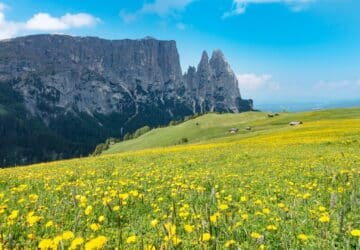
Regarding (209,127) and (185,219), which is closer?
(185,219)

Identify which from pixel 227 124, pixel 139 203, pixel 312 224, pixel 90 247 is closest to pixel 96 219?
pixel 139 203

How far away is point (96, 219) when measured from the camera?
27.7ft

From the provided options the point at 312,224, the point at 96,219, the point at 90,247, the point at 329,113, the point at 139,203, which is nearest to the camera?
the point at 90,247

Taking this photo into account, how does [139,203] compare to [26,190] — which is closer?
[139,203]

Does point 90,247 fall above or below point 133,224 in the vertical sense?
above

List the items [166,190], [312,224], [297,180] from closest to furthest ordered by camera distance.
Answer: [312,224] < [166,190] < [297,180]

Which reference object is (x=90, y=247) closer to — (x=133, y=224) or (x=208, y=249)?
(x=208, y=249)

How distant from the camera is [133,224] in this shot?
8234 mm

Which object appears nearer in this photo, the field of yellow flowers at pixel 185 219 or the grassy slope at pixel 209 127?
the field of yellow flowers at pixel 185 219

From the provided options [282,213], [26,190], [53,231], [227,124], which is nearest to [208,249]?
[282,213]

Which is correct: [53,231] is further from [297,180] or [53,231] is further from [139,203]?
[297,180]

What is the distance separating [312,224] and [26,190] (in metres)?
8.97

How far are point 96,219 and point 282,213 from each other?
382 cm

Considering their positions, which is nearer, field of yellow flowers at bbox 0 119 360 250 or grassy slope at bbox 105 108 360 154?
field of yellow flowers at bbox 0 119 360 250
